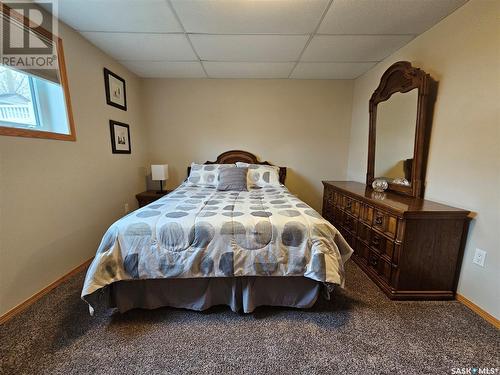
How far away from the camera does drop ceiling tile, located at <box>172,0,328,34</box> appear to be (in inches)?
65.6

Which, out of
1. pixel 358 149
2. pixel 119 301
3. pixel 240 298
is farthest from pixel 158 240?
pixel 358 149

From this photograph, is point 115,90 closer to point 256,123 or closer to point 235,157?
point 235,157

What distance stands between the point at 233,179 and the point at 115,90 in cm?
185

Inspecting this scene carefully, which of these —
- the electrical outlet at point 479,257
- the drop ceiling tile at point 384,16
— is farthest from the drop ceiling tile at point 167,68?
the electrical outlet at point 479,257

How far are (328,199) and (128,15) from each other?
2.96m

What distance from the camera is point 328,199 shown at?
3066 mm

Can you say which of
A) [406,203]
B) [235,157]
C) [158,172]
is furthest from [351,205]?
[158,172]

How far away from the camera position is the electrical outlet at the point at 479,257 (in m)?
1.54

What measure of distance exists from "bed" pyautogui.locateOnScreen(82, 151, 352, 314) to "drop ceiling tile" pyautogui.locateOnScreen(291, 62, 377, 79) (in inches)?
86.9

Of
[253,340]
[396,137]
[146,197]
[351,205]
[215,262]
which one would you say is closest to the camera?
[253,340]

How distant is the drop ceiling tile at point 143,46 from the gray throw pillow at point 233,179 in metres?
1.45

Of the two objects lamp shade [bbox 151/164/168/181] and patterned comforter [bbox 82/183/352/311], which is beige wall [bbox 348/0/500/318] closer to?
patterned comforter [bbox 82/183/352/311]

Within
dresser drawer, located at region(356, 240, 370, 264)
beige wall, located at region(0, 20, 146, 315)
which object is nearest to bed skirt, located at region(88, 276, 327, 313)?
beige wall, located at region(0, 20, 146, 315)

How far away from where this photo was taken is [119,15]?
1818mm
